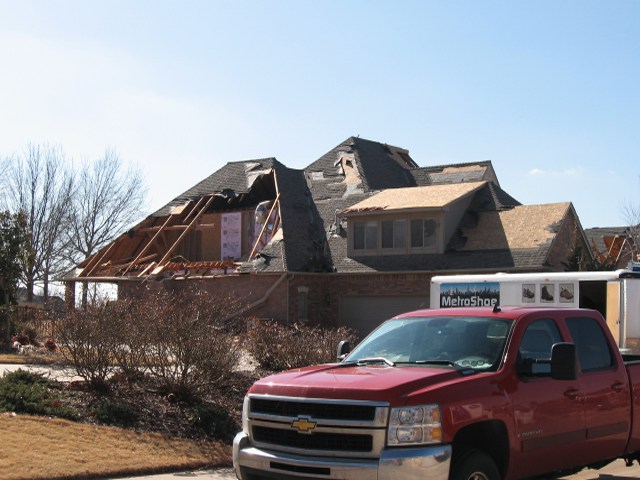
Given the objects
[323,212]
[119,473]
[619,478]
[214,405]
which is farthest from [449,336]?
[323,212]

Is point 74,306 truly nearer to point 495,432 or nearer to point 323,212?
point 495,432

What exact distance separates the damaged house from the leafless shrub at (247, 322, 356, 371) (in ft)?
37.4

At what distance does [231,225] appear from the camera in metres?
32.8

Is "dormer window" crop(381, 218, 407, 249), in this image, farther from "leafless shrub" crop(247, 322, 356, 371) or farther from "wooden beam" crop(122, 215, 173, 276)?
"leafless shrub" crop(247, 322, 356, 371)

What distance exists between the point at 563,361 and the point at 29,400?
7.57 metres

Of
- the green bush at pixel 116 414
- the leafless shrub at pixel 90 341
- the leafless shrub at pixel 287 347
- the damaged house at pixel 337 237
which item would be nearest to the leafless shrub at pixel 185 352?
the leafless shrub at pixel 90 341

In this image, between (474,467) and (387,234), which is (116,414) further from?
(387,234)

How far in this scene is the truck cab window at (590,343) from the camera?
26.0 feet

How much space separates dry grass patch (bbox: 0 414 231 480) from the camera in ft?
30.0

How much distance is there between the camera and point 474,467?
6422 mm

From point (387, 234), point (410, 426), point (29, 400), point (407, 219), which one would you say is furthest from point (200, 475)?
point (387, 234)

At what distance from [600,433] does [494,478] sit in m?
1.64

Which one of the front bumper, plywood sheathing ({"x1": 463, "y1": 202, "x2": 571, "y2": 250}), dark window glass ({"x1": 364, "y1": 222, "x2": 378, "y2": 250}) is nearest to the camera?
the front bumper

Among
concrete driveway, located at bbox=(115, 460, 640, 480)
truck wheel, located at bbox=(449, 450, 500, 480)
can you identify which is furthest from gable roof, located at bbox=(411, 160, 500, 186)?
truck wheel, located at bbox=(449, 450, 500, 480)
